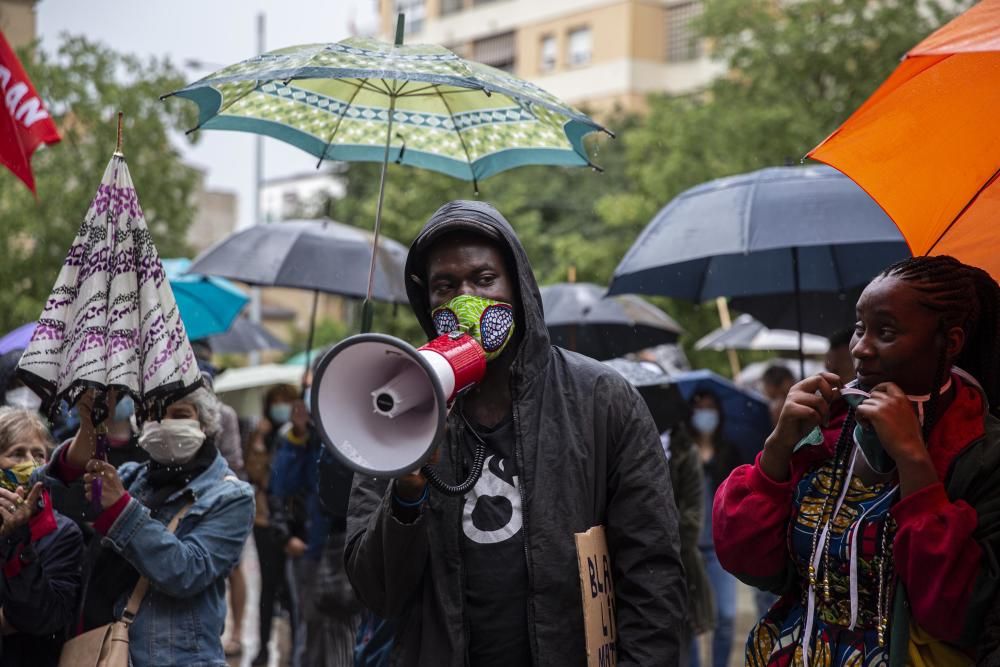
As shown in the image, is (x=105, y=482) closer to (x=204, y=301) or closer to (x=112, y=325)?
(x=112, y=325)

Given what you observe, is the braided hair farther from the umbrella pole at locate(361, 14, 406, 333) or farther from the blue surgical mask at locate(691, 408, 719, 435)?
the blue surgical mask at locate(691, 408, 719, 435)

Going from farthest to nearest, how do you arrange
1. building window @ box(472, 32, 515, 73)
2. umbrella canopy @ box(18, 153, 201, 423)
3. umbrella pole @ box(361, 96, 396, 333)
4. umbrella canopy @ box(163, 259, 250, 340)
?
building window @ box(472, 32, 515, 73)
umbrella canopy @ box(163, 259, 250, 340)
umbrella pole @ box(361, 96, 396, 333)
umbrella canopy @ box(18, 153, 201, 423)

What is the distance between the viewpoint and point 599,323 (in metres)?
9.02

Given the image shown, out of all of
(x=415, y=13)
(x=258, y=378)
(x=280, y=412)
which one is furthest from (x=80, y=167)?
(x=415, y=13)

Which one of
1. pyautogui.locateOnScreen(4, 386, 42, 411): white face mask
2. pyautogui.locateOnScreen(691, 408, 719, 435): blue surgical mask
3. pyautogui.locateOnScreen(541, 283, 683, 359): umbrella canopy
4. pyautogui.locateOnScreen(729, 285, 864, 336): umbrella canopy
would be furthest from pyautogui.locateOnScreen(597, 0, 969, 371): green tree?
pyautogui.locateOnScreen(4, 386, 42, 411): white face mask

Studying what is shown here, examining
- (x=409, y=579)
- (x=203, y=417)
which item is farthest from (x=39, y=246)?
(x=409, y=579)

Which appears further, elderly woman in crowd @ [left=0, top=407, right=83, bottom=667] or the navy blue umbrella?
the navy blue umbrella

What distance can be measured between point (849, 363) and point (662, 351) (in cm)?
470

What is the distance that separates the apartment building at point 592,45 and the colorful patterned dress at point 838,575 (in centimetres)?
3912

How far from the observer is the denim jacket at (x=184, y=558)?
13.4 ft

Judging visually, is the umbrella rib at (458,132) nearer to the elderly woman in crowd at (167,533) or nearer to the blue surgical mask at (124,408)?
the elderly woman in crowd at (167,533)

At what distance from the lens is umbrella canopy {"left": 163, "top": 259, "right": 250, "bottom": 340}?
8.40 metres

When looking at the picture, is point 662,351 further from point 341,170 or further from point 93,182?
point 341,170

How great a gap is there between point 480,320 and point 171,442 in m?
1.81
